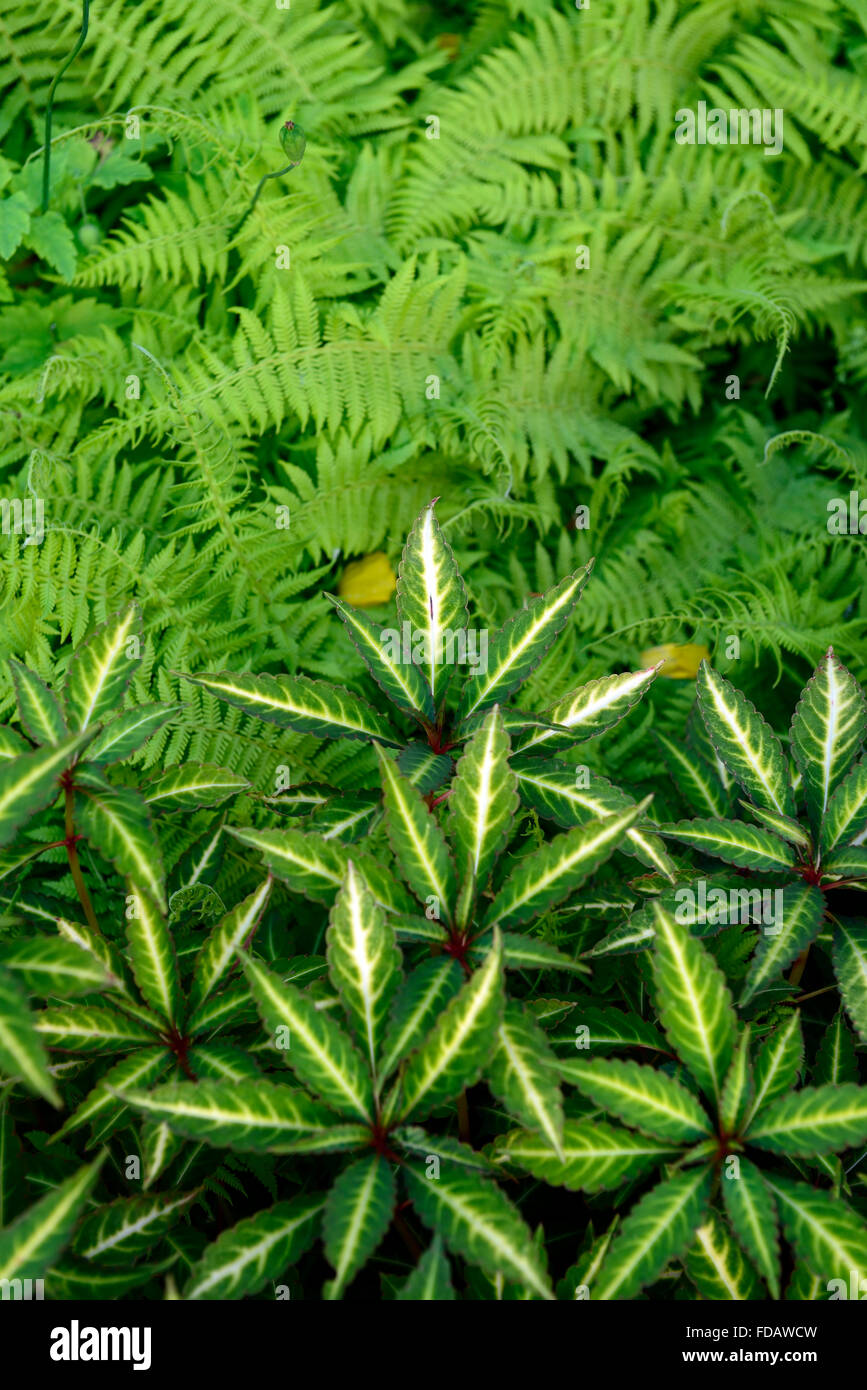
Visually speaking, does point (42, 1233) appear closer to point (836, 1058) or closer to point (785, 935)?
point (785, 935)

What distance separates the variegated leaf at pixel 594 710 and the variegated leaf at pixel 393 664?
0.18 m

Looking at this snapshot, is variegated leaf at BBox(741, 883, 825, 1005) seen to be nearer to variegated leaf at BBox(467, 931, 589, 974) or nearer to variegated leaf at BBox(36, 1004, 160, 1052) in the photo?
variegated leaf at BBox(467, 931, 589, 974)

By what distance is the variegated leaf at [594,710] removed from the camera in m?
1.53

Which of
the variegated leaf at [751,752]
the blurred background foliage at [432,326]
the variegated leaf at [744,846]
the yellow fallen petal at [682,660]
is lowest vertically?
the variegated leaf at [744,846]

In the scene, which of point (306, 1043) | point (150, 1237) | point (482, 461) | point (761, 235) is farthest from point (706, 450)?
point (150, 1237)

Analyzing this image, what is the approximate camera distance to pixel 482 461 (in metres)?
2.29

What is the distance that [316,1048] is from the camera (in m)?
1.20

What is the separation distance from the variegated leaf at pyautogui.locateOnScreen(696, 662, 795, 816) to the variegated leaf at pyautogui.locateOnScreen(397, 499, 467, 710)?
0.44 metres

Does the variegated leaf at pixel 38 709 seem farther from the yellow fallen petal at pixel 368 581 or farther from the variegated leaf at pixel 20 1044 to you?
the yellow fallen petal at pixel 368 581

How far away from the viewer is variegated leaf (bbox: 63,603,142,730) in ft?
4.81

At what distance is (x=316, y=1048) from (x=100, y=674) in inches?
26.4

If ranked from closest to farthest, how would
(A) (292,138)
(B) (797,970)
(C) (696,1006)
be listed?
1. (C) (696,1006)
2. (B) (797,970)
3. (A) (292,138)

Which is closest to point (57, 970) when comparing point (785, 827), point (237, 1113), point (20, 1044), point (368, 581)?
point (20, 1044)

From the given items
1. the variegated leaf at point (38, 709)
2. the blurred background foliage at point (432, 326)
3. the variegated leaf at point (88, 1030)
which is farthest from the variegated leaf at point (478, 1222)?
the blurred background foliage at point (432, 326)
